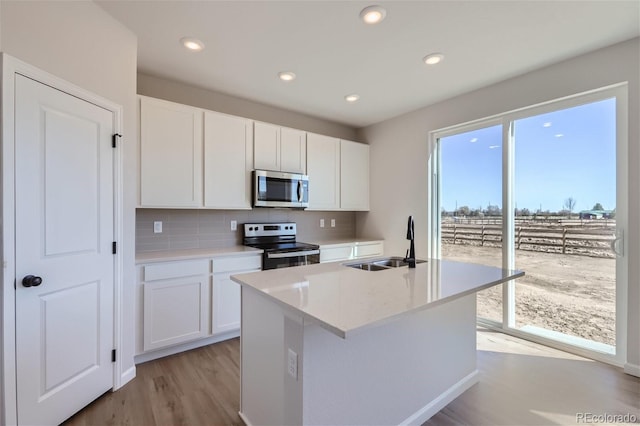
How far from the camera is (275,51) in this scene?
2.47 meters

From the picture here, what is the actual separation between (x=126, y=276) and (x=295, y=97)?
254 centimetres

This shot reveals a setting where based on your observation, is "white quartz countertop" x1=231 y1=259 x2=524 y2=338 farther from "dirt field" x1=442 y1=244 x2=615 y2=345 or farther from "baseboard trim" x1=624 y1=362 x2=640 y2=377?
"baseboard trim" x1=624 y1=362 x2=640 y2=377

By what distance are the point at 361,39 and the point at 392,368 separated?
91.6 inches

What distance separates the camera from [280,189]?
3486 mm

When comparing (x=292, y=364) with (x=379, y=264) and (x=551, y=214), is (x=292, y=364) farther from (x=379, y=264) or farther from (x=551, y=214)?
(x=551, y=214)

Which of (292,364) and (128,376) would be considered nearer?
(292,364)

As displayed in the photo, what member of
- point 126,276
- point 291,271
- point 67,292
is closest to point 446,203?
point 291,271

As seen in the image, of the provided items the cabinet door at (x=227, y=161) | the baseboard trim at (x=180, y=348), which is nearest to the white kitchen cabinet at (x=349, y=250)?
the cabinet door at (x=227, y=161)

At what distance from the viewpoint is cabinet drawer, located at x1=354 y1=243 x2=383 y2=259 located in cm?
403

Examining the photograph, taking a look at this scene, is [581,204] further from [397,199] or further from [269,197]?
[269,197]

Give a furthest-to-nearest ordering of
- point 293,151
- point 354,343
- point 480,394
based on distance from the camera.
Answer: point 293,151
point 480,394
point 354,343

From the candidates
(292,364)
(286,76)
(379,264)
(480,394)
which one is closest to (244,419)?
(292,364)

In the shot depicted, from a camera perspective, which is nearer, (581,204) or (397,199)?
(581,204)

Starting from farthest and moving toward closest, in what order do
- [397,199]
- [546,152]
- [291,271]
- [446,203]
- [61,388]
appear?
[397,199], [446,203], [546,152], [291,271], [61,388]
